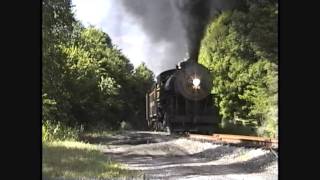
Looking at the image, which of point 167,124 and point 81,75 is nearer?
point 81,75

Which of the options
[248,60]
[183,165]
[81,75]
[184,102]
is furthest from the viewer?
[184,102]

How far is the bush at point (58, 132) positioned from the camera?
4.68 meters

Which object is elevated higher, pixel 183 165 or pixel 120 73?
pixel 120 73

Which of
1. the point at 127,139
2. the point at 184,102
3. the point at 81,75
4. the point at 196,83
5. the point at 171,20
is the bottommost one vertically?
the point at 127,139

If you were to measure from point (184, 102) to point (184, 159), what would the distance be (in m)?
4.92

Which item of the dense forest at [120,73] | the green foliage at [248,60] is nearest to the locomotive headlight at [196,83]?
the green foliage at [248,60]

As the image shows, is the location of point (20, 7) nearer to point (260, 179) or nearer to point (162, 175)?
point (162, 175)

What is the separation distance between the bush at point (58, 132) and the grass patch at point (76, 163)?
0.18 ft

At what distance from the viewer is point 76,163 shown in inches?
201

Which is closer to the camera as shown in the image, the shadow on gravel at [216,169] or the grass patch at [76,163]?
the grass patch at [76,163]

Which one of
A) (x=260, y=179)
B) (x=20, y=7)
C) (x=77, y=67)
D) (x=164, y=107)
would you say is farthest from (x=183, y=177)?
(x=164, y=107)

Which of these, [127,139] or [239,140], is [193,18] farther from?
[239,140]

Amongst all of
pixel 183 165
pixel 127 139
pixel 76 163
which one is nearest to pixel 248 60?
pixel 183 165

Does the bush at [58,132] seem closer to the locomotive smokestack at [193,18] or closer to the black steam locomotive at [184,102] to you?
the locomotive smokestack at [193,18]
